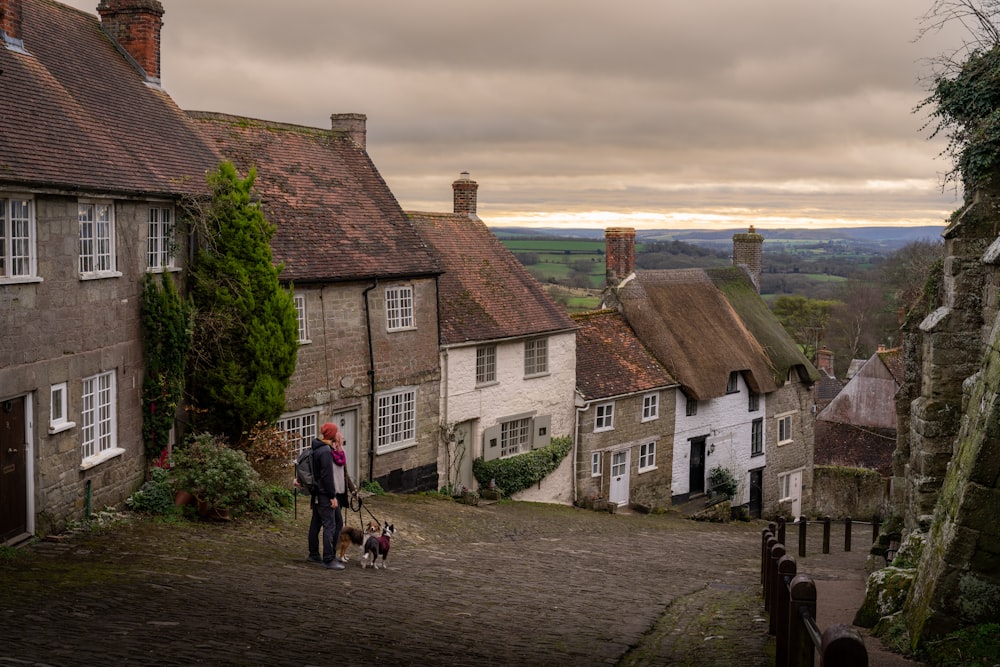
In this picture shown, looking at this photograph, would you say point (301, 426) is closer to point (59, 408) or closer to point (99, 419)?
point (99, 419)

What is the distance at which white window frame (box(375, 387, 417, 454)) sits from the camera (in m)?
25.1

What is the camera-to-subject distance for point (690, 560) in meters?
18.7

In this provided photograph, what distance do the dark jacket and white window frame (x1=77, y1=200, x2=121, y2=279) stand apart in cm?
500

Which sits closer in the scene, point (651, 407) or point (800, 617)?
point (800, 617)

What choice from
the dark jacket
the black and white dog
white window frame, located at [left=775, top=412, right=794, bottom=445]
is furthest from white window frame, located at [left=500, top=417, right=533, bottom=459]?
the dark jacket

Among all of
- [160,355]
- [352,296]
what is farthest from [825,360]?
[160,355]

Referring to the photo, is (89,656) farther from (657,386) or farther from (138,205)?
(657,386)

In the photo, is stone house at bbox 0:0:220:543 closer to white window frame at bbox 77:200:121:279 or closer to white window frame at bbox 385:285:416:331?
white window frame at bbox 77:200:121:279

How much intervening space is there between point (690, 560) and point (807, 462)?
22.9 metres

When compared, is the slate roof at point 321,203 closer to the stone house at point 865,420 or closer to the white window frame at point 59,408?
the white window frame at point 59,408

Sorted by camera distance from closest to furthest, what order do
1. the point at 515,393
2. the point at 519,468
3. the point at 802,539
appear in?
the point at 802,539, the point at 519,468, the point at 515,393

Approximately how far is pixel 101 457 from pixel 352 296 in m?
9.77

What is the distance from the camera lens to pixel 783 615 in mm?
7797

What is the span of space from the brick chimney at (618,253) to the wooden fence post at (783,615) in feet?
91.1
